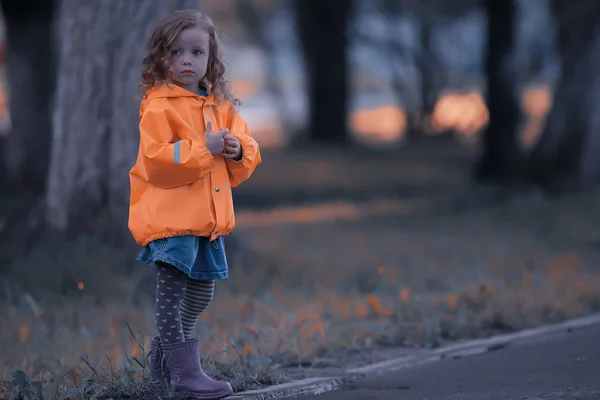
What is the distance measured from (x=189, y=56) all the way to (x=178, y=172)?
569mm

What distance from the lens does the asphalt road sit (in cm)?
564

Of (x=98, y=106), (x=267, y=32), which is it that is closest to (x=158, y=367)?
(x=98, y=106)

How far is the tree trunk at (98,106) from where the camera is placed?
901cm

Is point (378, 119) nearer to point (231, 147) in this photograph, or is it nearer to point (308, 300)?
point (308, 300)

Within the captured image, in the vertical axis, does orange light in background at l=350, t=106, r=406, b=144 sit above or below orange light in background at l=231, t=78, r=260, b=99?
below

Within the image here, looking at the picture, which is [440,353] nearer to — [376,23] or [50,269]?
[50,269]

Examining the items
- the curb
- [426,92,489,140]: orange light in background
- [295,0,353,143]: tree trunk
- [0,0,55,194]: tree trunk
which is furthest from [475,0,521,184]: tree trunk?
the curb

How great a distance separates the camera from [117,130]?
29.5 ft

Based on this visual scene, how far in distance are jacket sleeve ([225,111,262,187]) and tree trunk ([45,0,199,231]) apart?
12.4ft

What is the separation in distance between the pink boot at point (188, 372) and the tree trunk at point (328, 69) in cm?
1899

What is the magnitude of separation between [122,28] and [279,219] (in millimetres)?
5593

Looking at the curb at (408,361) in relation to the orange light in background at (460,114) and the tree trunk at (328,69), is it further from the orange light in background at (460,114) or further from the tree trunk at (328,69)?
the orange light in background at (460,114)

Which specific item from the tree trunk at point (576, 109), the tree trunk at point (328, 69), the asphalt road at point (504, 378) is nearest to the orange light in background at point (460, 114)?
the tree trunk at point (328, 69)

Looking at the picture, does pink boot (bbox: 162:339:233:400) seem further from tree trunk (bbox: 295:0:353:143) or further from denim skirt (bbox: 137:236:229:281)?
tree trunk (bbox: 295:0:353:143)
